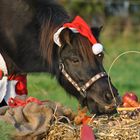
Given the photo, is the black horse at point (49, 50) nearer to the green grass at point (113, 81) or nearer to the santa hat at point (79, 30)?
the santa hat at point (79, 30)

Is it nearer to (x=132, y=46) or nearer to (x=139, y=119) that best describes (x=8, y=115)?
(x=139, y=119)

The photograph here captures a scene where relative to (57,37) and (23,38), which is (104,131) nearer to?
(57,37)

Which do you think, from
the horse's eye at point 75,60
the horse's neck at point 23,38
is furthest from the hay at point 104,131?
the horse's neck at point 23,38

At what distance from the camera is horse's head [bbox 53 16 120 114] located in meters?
5.39

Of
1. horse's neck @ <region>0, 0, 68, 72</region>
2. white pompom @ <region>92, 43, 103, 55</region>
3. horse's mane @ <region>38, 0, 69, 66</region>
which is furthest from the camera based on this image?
horse's neck @ <region>0, 0, 68, 72</region>

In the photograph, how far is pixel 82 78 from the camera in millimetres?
5523

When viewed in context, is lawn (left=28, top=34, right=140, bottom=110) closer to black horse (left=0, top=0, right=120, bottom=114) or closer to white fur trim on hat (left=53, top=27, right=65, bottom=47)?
black horse (left=0, top=0, right=120, bottom=114)

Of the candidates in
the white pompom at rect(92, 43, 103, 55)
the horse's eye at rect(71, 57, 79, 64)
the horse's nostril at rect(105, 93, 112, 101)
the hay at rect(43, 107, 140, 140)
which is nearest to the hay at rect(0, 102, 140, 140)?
Result: the hay at rect(43, 107, 140, 140)

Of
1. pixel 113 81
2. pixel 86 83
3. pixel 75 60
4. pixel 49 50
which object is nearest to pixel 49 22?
pixel 49 50

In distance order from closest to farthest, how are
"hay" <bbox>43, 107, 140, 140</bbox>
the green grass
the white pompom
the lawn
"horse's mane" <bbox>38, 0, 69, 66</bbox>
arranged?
1. "hay" <bbox>43, 107, 140, 140</bbox>
2. the white pompom
3. "horse's mane" <bbox>38, 0, 69, 66</bbox>
4. the green grass
5. the lawn

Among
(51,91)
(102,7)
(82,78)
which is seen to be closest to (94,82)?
(82,78)

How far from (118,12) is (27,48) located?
18.4 metres

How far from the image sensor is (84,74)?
552cm

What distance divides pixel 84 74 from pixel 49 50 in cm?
43
